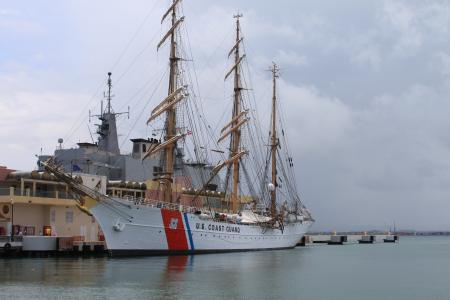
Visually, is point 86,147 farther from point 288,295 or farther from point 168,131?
point 288,295

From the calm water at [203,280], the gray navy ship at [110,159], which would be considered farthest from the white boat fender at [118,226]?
the gray navy ship at [110,159]

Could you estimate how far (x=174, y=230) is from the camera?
179 feet

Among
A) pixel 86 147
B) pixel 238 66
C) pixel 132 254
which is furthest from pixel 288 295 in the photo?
pixel 86 147

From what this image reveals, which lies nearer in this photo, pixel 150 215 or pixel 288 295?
pixel 288 295

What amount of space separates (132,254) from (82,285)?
18.5 m

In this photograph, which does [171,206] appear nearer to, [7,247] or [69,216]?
[69,216]

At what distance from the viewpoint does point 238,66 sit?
2950 inches

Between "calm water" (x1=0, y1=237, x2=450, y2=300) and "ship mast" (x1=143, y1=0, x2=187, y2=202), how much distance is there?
28.5 ft

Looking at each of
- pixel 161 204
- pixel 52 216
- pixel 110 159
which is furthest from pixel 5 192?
pixel 110 159

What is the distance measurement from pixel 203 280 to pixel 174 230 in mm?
18163

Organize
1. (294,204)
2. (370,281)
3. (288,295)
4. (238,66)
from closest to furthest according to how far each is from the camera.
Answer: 1. (288,295)
2. (370,281)
3. (238,66)
4. (294,204)

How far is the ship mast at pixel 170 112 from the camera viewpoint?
2288 inches

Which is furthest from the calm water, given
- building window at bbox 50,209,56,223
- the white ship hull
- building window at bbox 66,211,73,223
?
building window at bbox 66,211,73,223

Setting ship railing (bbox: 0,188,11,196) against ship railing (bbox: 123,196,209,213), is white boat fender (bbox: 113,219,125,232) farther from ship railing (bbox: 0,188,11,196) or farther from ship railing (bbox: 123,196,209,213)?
ship railing (bbox: 0,188,11,196)
